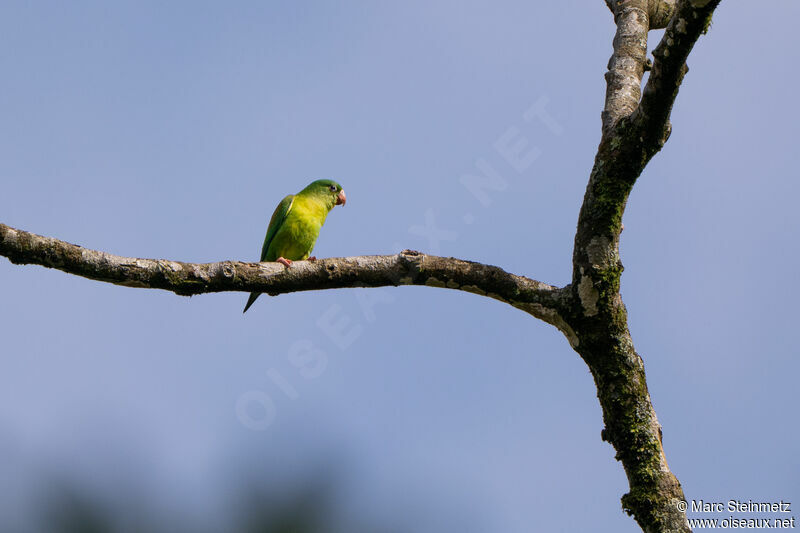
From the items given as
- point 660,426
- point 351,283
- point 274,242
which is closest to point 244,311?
point 274,242

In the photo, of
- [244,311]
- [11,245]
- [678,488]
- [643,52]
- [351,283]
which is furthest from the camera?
[244,311]

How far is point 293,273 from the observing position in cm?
469

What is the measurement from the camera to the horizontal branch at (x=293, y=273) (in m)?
4.16

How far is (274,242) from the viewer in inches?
339

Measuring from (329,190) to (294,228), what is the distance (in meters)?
1.33

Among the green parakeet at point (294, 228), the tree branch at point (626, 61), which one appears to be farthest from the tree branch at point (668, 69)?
the green parakeet at point (294, 228)

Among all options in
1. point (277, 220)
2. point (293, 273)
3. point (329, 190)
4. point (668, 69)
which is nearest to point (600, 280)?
point (668, 69)

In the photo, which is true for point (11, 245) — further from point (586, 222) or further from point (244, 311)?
point (244, 311)

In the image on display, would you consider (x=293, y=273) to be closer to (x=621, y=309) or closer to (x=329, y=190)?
(x=621, y=309)

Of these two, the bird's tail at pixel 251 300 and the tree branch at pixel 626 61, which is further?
the bird's tail at pixel 251 300

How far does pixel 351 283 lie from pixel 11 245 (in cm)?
203

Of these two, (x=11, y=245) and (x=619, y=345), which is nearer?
(x=11, y=245)

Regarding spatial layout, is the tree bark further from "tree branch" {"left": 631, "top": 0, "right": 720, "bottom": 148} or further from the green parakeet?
the green parakeet

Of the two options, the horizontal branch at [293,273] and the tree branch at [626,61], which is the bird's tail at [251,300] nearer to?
the horizontal branch at [293,273]
